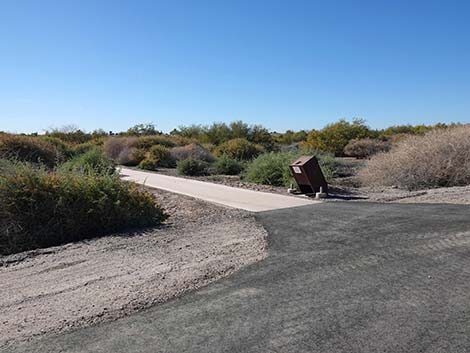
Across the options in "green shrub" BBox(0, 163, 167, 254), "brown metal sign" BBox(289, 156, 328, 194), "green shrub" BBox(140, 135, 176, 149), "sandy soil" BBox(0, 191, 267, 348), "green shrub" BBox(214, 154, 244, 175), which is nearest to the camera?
"sandy soil" BBox(0, 191, 267, 348)

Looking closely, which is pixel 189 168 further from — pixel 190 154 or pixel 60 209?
pixel 60 209

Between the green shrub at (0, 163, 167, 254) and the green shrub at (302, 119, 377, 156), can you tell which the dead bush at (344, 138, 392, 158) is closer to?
the green shrub at (302, 119, 377, 156)

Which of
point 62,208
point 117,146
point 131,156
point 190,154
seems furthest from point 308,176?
point 117,146

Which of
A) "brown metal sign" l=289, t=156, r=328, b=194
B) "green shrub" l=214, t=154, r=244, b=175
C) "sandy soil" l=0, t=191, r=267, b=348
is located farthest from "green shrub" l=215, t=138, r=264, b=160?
"sandy soil" l=0, t=191, r=267, b=348

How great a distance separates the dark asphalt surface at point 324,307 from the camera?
4.36m

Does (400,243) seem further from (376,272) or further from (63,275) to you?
(63,275)

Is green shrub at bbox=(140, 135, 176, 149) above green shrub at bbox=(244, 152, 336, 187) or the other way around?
above

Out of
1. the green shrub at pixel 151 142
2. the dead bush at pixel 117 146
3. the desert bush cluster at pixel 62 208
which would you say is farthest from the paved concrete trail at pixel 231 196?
the green shrub at pixel 151 142

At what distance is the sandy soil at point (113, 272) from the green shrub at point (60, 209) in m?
0.70

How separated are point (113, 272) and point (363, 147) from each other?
106ft

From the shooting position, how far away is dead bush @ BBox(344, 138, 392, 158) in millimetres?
36125

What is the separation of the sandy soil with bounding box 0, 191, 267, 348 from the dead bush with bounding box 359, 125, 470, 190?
10197mm

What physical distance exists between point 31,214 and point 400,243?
6635mm

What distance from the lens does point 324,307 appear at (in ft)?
16.8
